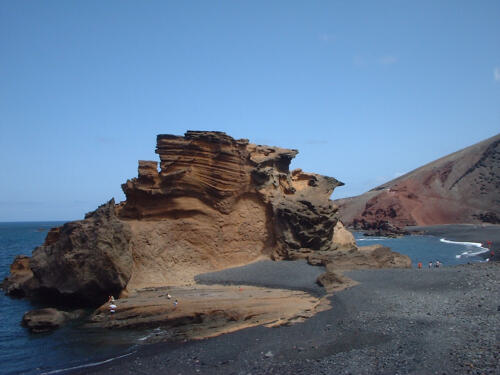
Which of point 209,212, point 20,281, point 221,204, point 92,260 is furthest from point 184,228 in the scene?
point 20,281

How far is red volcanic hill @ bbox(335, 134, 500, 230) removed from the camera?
72.3 m

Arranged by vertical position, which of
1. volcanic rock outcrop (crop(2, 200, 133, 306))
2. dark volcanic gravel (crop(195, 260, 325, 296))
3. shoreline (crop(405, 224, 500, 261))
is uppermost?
volcanic rock outcrop (crop(2, 200, 133, 306))

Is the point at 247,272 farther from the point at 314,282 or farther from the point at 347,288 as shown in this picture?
the point at 347,288

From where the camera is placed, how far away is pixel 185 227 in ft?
61.1

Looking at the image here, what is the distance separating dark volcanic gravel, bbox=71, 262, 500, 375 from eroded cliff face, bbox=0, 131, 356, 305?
542 centimetres

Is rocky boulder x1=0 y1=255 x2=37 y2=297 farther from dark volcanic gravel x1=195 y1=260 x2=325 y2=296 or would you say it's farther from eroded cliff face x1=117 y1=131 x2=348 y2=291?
dark volcanic gravel x1=195 y1=260 x2=325 y2=296

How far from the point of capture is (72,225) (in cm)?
1586

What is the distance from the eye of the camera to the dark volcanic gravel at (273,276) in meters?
16.4

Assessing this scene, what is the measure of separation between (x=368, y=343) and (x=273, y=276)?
7.76 m

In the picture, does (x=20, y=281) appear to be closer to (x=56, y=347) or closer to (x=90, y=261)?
(x=90, y=261)

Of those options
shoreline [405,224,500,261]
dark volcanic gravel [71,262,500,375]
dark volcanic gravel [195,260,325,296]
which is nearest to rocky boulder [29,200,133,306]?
dark volcanic gravel [195,260,325,296]

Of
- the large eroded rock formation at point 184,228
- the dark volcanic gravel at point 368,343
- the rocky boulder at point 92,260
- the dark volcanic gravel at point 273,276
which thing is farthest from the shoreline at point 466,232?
the rocky boulder at point 92,260

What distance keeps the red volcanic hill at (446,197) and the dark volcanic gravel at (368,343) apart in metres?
61.0

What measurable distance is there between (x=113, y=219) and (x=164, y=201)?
298 centimetres
